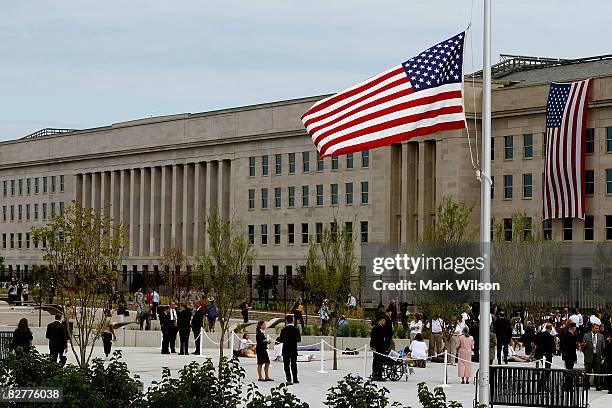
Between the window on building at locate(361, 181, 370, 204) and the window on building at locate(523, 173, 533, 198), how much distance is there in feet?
41.5

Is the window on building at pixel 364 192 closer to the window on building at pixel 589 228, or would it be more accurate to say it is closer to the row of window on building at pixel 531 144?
the row of window on building at pixel 531 144

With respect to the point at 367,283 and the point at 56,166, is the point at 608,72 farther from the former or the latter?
the point at 56,166

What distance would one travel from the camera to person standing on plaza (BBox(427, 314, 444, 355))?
42812 mm

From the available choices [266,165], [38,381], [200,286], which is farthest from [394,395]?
[266,165]

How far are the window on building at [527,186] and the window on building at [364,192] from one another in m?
12.7

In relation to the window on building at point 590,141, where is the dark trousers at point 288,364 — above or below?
below

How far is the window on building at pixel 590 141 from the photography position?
75625mm

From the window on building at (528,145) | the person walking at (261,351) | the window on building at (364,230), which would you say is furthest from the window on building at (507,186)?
the person walking at (261,351)

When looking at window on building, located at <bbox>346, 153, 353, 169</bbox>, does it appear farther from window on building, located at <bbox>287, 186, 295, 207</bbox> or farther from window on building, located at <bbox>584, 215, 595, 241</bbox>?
window on building, located at <bbox>584, 215, 595, 241</bbox>

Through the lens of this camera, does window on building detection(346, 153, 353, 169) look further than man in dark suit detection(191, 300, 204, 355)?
Yes

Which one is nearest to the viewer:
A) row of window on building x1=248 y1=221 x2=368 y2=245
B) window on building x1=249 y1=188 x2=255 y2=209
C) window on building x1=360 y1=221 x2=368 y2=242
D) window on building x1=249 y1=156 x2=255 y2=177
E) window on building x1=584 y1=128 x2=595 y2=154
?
window on building x1=584 y1=128 x2=595 y2=154

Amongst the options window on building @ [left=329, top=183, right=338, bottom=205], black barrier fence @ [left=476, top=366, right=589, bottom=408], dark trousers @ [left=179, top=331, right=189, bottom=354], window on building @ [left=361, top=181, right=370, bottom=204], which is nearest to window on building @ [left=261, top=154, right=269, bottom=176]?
window on building @ [left=329, top=183, right=338, bottom=205]

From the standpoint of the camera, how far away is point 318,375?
37000 millimetres

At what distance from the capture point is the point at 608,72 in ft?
262
